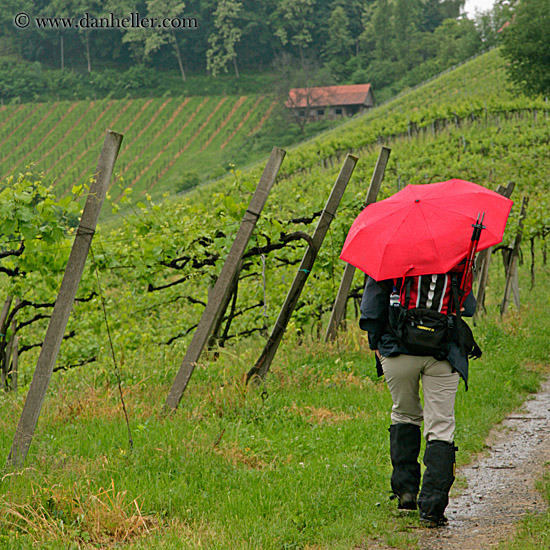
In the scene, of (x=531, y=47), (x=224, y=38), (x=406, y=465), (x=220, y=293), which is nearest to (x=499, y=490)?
(x=406, y=465)

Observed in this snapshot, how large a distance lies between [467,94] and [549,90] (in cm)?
996

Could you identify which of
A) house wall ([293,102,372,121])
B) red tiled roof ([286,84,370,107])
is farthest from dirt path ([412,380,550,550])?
house wall ([293,102,372,121])

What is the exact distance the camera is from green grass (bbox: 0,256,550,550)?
3.45 metres

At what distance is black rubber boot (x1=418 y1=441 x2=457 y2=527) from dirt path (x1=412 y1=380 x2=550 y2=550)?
10 centimetres

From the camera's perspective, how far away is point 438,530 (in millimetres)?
3598

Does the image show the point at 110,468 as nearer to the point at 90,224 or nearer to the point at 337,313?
the point at 90,224

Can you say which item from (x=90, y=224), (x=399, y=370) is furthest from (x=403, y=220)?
(x=90, y=224)

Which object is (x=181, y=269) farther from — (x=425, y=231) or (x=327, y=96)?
(x=327, y=96)

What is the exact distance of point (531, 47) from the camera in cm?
4344

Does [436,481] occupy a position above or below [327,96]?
below

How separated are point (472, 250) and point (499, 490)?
5.85 ft

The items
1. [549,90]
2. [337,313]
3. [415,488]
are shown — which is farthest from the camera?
[549,90]

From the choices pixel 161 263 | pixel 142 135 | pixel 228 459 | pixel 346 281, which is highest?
pixel 142 135

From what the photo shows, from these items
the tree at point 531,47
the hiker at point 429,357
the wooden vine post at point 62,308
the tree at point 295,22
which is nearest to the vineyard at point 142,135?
the tree at point 531,47
